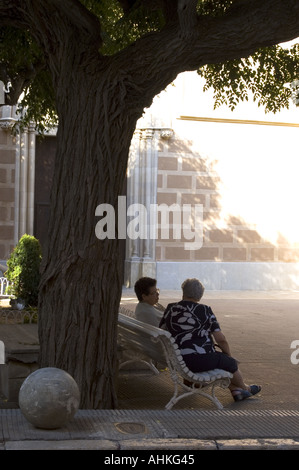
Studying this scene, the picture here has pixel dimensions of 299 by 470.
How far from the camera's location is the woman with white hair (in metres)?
6.91

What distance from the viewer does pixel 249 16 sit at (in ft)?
20.6

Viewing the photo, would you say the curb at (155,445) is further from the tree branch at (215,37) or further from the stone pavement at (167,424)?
the tree branch at (215,37)

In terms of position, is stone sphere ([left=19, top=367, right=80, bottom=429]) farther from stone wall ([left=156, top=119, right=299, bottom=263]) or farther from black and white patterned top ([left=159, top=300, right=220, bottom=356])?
stone wall ([left=156, top=119, right=299, bottom=263])

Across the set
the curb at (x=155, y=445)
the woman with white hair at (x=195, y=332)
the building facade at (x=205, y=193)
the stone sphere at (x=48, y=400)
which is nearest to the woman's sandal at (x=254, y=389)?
the woman with white hair at (x=195, y=332)

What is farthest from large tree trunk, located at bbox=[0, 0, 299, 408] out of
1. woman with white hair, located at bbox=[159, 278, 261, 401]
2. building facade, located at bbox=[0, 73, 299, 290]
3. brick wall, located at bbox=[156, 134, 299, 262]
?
brick wall, located at bbox=[156, 134, 299, 262]

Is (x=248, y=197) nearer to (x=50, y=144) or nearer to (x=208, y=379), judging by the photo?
(x=50, y=144)

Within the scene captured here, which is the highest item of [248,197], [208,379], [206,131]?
[206,131]

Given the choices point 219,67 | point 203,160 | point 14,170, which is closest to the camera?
point 219,67

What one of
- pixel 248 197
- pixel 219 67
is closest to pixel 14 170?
pixel 248 197

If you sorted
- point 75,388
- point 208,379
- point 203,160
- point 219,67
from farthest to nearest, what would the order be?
point 203,160 → point 219,67 → point 208,379 → point 75,388

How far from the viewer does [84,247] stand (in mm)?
6207

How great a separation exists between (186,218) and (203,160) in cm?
155

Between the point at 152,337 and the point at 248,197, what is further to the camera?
the point at 248,197

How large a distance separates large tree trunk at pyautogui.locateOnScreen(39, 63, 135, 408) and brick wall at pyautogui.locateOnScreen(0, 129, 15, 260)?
13.0 meters
